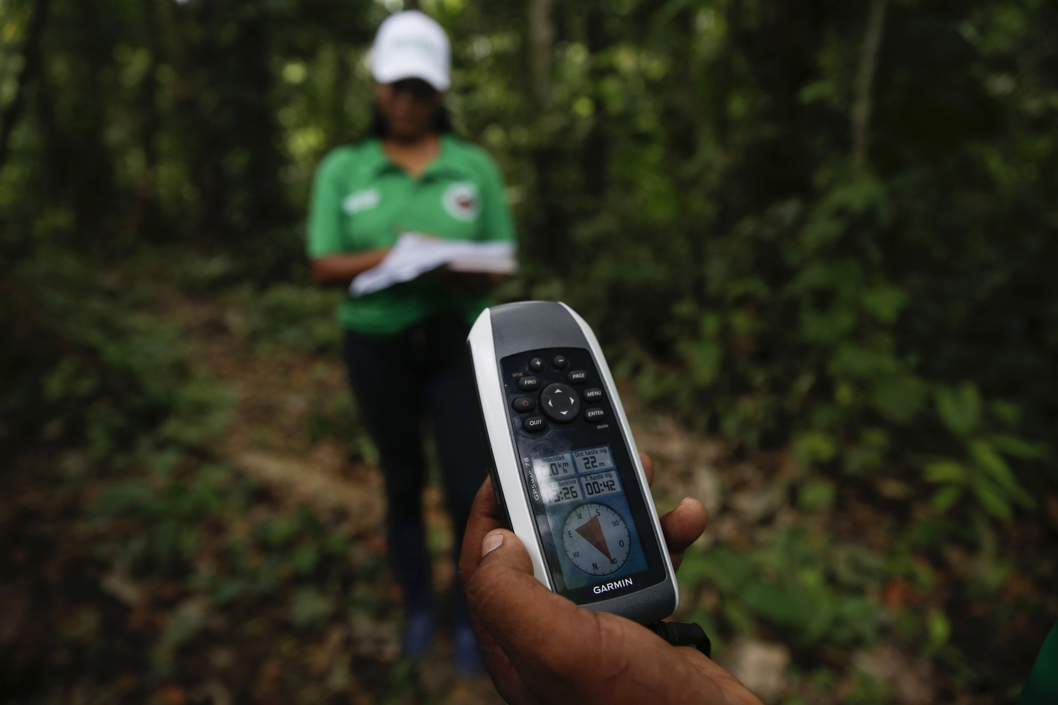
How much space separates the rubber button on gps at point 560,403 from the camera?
0.94 m

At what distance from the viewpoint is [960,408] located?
99.1 inches

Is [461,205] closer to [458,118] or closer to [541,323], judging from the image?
[541,323]

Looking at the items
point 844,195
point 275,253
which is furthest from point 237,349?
point 844,195

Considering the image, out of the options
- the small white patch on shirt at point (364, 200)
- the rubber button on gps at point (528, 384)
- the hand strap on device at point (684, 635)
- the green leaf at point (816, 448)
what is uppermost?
the small white patch on shirt at point (364, 200)

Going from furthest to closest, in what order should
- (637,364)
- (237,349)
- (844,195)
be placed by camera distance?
(237,349) → (637,364) → (844,195)

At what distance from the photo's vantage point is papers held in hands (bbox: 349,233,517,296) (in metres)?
1.58

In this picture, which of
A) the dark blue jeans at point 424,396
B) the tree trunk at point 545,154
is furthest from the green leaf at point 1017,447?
the tree trunk at point 545,154

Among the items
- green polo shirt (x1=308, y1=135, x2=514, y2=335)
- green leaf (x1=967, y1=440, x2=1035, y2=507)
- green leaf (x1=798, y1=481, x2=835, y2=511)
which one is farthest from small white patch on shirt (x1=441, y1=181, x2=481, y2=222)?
green leaf (x1=967, y1=440, x2=1035, y2=507)

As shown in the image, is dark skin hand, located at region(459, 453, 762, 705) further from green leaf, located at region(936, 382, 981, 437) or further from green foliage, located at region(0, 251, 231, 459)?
green foliage, located at region(0, 251, 231, 459)

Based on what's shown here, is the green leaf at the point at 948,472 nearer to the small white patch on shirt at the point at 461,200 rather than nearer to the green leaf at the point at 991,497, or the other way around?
the green leaf at the point at 991,497

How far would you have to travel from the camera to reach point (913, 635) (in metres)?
2.16

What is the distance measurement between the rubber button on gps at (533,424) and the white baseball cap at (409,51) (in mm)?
1330

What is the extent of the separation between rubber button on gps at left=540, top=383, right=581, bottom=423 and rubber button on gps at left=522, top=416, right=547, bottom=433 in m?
0.02

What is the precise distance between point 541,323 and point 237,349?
17.2 ft
